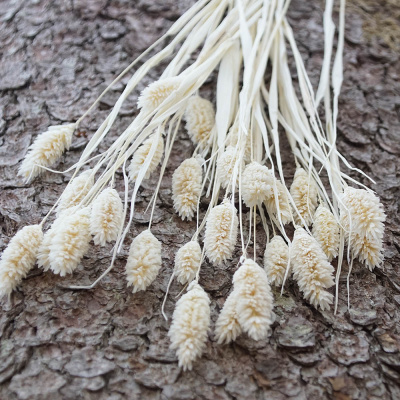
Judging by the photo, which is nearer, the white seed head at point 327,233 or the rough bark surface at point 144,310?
the rough bark surface at point 144,310

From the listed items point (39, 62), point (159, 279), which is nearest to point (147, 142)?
point (159, 279)

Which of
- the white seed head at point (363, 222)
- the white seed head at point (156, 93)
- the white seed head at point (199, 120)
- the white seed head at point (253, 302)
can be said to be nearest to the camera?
the white seed head at point (253, 302)

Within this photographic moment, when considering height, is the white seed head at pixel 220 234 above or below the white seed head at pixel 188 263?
above

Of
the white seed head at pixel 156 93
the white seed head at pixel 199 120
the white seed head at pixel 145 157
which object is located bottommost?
the white seed head at pixel 199 120

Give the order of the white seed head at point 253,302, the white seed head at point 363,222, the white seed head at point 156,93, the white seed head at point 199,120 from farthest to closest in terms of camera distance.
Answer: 1. the white seed head at point 199,120
2. the white seed head at point 156,93
3. the white seed head at point 363,222
4. the white seed head at point 253,302

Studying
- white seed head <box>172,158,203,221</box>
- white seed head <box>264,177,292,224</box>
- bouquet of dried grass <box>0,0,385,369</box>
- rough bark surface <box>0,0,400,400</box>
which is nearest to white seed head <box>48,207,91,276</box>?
bouquet of dried grass <box>0,0,385,369</box>

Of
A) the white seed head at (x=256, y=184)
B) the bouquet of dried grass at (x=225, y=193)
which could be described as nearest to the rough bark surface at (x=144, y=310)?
the bouquet of dried grass at (x=225, y=193)

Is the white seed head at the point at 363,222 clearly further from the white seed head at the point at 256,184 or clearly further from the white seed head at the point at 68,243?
the white seed head at the point at 68,243

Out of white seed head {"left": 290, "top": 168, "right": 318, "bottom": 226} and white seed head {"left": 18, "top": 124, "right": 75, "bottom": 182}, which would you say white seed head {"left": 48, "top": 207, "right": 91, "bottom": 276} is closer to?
white seed head {"left": 18, "top": 124, "right": 75, "bottom": 182}
